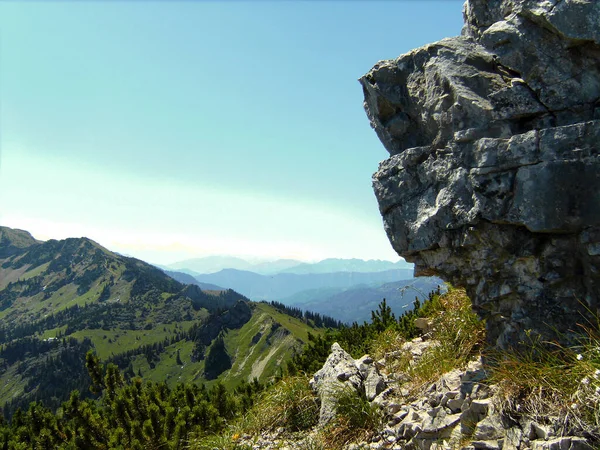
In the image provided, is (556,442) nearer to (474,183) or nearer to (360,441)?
(360,441)

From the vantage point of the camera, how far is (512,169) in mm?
8352

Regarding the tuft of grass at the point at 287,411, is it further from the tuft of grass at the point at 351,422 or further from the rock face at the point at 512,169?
the rock face at the point at 512,169

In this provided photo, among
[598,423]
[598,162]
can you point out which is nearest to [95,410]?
[598,423]

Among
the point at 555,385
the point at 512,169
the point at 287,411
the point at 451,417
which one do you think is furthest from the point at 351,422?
the point at 512,169

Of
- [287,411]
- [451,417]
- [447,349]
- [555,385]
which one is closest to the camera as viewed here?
[555,385]

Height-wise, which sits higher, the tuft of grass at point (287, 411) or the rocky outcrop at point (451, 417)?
the rocky outcrop at point (451, 417)

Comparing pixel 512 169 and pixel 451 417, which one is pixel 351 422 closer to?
pixel 451 417

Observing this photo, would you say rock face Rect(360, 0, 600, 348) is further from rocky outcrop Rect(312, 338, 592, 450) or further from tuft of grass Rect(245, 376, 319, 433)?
tuft of grass Rect(245, 376, 319, 433)

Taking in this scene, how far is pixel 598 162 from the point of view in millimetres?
7484

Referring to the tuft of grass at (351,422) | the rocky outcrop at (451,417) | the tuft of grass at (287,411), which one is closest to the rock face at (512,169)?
the rocky outcrop at (451,417)

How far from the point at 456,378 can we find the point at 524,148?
5353mm

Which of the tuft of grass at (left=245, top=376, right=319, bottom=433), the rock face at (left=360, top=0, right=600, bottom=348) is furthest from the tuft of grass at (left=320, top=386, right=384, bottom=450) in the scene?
the rock face at (left=360, top=0, right=600, bottom=348)

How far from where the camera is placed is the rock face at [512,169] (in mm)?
7777

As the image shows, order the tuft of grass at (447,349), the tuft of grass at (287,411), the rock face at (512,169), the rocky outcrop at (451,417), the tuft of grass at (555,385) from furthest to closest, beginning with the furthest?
the tuft of grass at (287,411), the tuft of grass at (447,349), the rock face at (512,169), the rocky outcrop at (451,417), the tuft of grass at (555,385)
